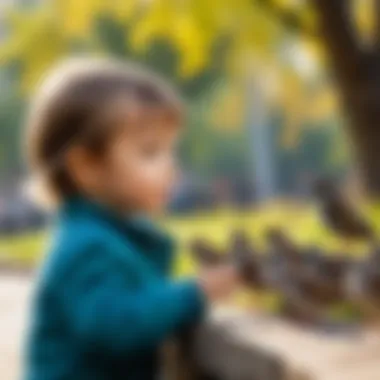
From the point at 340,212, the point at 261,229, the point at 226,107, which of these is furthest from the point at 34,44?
the point at 340,212

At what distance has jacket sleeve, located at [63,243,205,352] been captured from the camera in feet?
1.65


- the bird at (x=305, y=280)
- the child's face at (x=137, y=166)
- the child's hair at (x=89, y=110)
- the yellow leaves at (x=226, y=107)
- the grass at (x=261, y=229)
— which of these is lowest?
the bird at (x=305, y=280)

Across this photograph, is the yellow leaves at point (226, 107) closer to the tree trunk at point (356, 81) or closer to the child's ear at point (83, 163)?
the tree trunk at point (356, 81)

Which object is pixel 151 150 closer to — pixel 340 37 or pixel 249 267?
pixel 249 267

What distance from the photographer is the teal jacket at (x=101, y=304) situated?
1.66 ft

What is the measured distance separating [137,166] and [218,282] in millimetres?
85

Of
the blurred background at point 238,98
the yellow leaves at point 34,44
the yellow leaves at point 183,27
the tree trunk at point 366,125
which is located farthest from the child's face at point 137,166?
the yellow leaves at point 34,44

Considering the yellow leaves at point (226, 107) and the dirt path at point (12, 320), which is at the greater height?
the yellow leaves at point (226, 107)

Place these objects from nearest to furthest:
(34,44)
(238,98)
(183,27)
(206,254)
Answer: (206,254)
(183,27)
(34,44)
(238,98)

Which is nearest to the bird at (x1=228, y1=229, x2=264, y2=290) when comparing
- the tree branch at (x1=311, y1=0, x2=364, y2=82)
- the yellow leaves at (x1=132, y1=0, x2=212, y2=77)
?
the yellow leaves at (x1=132, y1=0, x2=212, y2=77)

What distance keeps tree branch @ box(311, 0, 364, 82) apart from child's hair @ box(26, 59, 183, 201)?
0.36m

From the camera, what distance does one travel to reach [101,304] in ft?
1.63

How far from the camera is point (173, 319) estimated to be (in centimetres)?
53

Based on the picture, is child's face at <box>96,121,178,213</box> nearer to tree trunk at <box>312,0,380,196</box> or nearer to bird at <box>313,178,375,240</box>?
bird at <box>313,178,375,240</box>
